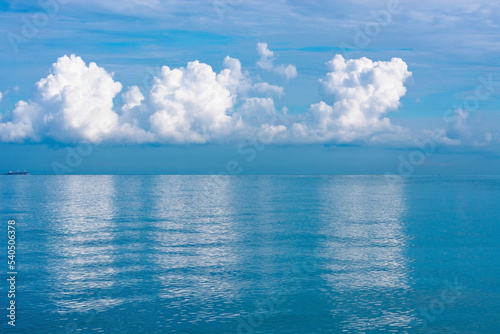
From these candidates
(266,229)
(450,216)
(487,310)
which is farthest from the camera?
(450,216)

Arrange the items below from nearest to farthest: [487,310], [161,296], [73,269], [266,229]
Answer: [487,310] < [161,296] < [73,269] < [266,229]

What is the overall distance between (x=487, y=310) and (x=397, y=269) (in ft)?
50.6

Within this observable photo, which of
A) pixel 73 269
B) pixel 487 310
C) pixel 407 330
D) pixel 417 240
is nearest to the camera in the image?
pixel 407 330

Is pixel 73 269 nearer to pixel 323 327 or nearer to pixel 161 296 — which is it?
pixel 161 296

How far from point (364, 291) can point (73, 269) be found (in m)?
39.2

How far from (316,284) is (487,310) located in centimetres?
1871

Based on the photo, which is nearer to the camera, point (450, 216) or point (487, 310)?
point (487, 310)

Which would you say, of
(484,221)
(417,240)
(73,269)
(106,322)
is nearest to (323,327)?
(106,322)

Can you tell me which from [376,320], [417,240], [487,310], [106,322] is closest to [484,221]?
[417,240]

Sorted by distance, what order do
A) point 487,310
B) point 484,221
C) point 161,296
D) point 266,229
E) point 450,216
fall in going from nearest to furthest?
point 487,310 → point 161,296 → point 266,229 → point 484,221 → point 450,216

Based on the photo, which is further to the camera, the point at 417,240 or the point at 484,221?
the point at 484,221

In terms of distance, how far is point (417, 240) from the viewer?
3258 inches

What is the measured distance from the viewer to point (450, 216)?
397ft

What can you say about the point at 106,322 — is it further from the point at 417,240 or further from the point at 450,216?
the point at 450,216
